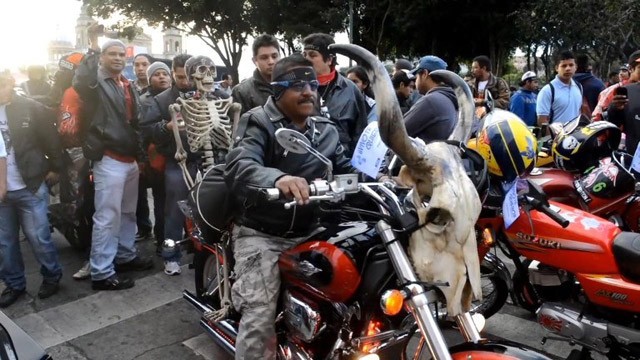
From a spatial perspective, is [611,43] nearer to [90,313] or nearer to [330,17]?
[330,17]

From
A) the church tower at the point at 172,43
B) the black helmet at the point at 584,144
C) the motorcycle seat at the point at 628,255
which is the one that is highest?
the black helmet at the point at 584,144

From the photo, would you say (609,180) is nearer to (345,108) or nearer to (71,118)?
(345,108)

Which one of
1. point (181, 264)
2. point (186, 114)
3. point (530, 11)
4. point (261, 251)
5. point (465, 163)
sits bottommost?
point (181, 264)

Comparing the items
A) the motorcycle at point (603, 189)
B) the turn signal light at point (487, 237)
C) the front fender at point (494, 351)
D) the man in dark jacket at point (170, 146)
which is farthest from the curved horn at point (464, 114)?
the man in dark jacket at point (170, 146)

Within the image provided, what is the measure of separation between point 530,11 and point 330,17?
819 cm

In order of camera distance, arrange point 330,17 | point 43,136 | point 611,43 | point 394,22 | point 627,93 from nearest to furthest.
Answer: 1. point 43,136
2. point 627,93
3. point 611,43
4. point 330,17
5. point 394,22

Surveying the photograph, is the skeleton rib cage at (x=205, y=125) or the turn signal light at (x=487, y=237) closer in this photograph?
the turn signal light at (x=487, y=237)

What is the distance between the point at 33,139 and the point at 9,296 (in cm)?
139

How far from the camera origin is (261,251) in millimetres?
2674

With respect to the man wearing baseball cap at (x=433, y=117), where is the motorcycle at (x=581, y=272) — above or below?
below

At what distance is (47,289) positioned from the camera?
4.54 m

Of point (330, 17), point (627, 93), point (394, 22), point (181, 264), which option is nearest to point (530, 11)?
point (394, 22)

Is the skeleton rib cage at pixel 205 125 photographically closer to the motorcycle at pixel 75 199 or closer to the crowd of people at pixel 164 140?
the crowd of people at pixel 164 140

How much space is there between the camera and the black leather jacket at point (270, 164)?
2521 millimetres
